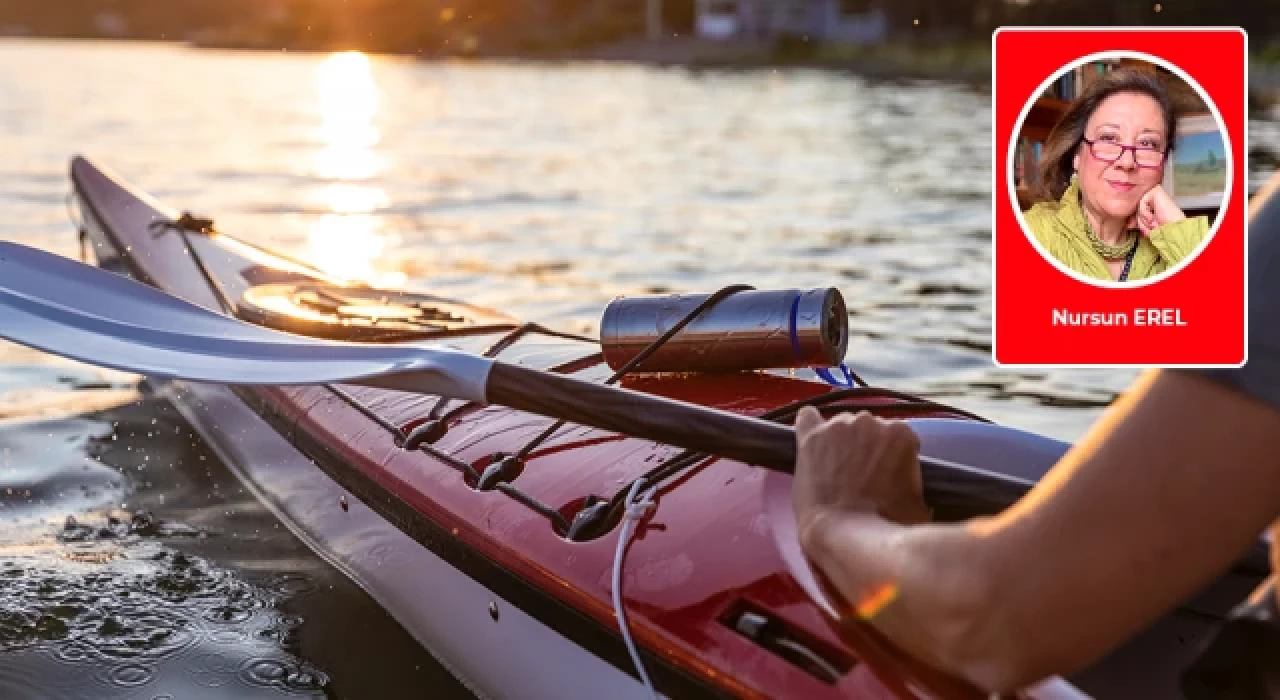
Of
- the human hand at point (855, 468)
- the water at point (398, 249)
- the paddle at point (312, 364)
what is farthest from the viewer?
the water at point (398, 249)

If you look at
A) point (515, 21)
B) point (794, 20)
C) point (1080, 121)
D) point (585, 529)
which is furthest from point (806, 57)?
point (1080, 121)

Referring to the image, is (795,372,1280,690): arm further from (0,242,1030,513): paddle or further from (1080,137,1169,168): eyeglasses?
(1080,137,1169,168): eyeglasses

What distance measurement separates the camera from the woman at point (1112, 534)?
1.26m

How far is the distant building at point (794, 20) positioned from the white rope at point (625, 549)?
164ft

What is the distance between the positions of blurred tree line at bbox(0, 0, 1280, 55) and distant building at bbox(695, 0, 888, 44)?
28cm

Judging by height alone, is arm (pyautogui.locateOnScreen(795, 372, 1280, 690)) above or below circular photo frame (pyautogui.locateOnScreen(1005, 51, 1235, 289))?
below

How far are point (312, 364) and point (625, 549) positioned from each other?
653 mm

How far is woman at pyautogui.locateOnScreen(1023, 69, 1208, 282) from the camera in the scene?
1.80 meters

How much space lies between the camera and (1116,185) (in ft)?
5.97

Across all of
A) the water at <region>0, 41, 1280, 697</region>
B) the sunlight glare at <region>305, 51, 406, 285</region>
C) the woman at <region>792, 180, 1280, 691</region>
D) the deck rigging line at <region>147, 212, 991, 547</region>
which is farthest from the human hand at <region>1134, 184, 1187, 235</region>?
the sunlight glare at <region>305, 51, 406, 285</region>

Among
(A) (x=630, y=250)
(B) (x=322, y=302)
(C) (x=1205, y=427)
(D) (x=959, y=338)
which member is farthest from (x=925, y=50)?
(C) (x=1205, y=427)

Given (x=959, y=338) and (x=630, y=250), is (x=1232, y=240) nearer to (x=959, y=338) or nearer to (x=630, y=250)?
(x=959, y=338)

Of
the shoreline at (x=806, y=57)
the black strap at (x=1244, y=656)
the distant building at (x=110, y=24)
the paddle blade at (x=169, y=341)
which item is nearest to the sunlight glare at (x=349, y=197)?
the paddle blade at (x=169, y=341)

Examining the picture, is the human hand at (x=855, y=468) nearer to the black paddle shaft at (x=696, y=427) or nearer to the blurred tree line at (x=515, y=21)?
the black paddle shaft at (x=696, y=427)
